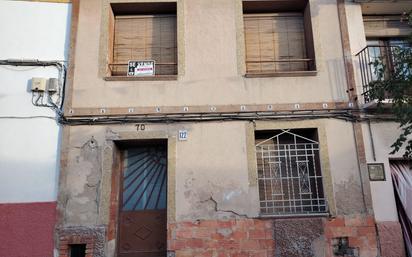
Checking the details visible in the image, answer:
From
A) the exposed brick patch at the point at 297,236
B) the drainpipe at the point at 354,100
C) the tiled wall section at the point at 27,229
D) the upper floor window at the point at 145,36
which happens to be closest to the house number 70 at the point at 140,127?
the upper floor window at the point at 145,36

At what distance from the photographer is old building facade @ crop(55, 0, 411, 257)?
5891 millimetres

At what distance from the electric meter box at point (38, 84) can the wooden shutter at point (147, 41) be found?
1.22m

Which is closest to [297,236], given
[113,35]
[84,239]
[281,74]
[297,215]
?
[297,215]

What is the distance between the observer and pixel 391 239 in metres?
5.86

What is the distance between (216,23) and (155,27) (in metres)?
1.21

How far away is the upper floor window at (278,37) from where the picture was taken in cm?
688

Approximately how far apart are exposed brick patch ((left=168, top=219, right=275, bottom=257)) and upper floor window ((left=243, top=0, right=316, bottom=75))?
9.09 feet

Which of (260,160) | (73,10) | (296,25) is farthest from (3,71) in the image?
(296,25)

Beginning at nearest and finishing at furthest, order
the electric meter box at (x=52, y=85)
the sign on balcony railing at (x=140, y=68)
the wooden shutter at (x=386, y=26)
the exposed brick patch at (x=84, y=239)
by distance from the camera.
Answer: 1. the exposed brick patch at (x=84, y=239)
2. the electric meter box at (x=52, y=85)
3. the sign on balcony railing at (x=140, y=68)
4. the wooden shutter at (x=386, y=26)

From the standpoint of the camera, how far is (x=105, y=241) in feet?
19.1

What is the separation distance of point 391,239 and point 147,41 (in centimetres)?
545

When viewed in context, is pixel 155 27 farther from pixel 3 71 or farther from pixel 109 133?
pixel 3 71

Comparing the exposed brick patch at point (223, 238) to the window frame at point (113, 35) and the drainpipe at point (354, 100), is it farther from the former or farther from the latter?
the window frame at point (113, 35)

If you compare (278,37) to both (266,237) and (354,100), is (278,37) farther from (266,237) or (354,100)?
(266,237)
